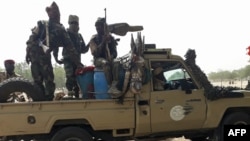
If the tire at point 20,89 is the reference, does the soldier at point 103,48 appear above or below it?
above

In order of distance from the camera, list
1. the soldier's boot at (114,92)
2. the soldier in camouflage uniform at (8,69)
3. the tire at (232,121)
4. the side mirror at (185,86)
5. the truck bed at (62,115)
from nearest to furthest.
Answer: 1. the truck bed at (62,115)
2. the soldier's boot at (114,92)
3. the side mirror at (185,86)
4. the tire at (232,121)
5. the soldier in camouflage uniform at (8,69)

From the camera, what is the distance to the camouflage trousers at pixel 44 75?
284 inches

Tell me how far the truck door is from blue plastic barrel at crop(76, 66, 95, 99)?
1060 mm

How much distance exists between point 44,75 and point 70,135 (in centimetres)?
132

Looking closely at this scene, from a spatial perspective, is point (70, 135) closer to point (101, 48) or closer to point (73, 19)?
point (101, 48)

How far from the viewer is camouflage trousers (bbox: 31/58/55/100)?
23.6ft

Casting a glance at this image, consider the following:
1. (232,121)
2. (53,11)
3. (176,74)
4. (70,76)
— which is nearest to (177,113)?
(176,74)

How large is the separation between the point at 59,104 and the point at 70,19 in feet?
6.57

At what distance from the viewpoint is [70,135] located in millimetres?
6527

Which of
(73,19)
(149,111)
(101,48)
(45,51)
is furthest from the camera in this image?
(73,19)

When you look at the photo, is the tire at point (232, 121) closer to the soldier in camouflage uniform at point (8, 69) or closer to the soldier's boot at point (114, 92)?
the soldier's boot at point (114, 92)

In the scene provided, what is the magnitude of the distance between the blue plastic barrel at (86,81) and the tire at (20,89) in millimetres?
741

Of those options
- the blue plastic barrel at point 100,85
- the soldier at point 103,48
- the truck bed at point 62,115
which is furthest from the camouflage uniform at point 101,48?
the truck bed at point 62,115

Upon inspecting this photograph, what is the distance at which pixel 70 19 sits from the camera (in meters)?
7.77
